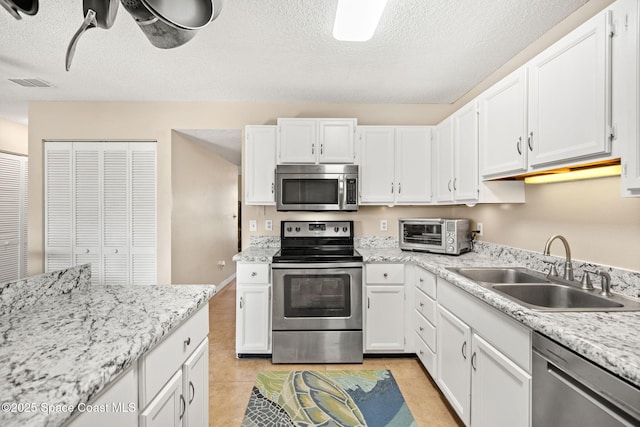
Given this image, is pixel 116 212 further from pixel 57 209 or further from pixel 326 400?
pixel 326 400

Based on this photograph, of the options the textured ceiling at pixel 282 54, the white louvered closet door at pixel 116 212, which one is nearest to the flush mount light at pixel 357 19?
the textured ceiling at pixel 282 54

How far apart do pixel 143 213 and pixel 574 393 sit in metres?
3.61

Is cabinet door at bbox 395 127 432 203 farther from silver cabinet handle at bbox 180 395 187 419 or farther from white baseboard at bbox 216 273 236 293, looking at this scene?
white baseboard at bbox 216 273 236 293

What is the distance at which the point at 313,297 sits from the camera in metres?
2.42

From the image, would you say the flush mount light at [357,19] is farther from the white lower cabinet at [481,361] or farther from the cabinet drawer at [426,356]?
the cabinet drawer at [426,356]

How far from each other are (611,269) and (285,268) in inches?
79.2

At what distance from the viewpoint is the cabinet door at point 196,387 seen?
3.90 ft

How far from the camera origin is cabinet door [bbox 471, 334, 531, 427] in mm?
1157

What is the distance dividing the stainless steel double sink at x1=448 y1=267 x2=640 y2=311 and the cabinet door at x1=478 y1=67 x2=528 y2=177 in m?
0.65

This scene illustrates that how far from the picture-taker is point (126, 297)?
1.22m

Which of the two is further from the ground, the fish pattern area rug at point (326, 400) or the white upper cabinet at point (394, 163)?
the white upper cabinet at point (394, 163)

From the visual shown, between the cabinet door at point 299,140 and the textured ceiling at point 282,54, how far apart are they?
0.36 m

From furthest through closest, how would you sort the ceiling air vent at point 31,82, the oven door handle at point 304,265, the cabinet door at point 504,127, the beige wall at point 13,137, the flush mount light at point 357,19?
1. the beige wall at point 13,137
2. the ceiling air vent at point 31,82
3. the oven door handle at point 304,265
4. the cabinet door at point 504,127
5. the flush mount light at point 357,19

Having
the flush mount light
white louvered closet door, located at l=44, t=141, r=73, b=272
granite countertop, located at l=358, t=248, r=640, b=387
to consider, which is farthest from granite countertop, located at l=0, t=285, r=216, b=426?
white louvered closet door, located at l=44, t=141, r=73, b=272
